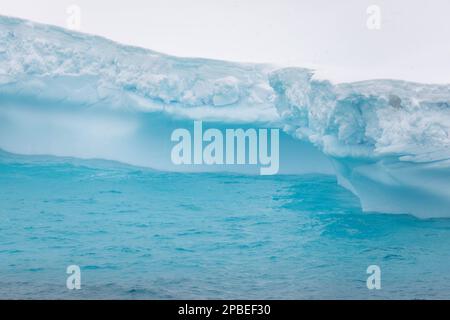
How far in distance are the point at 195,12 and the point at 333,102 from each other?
1881 millimetres

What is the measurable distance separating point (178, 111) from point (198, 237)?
1.74 metres

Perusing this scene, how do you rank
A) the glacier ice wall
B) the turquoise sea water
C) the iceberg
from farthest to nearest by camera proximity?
1. the iceberg
2. the glacier ice wall
3. the turquoise sea water

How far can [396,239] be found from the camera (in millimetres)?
6711

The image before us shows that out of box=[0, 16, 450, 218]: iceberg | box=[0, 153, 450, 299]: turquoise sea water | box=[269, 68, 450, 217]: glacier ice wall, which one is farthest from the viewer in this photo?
box=[0, 16, 450, 218]: iceberg

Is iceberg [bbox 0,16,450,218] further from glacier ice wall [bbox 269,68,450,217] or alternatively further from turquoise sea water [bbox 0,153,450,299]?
turquoise sea water [bbox 0,153,450,299]

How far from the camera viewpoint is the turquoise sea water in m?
6.15

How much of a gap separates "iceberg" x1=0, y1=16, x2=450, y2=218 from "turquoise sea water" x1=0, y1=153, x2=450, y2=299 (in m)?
0.22

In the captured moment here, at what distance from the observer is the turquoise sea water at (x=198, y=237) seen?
242 inches

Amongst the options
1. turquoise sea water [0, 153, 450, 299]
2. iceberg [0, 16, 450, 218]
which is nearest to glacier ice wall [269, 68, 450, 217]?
iceberg [0, 16, 450, 218]

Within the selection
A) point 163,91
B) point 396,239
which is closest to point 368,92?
point 396,239

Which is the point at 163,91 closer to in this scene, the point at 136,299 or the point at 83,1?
the point at 83,1

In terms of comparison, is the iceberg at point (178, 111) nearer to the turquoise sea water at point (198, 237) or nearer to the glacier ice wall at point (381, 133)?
the glacier ice wall at point (381, 133)

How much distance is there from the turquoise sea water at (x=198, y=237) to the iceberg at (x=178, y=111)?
0.72ft
